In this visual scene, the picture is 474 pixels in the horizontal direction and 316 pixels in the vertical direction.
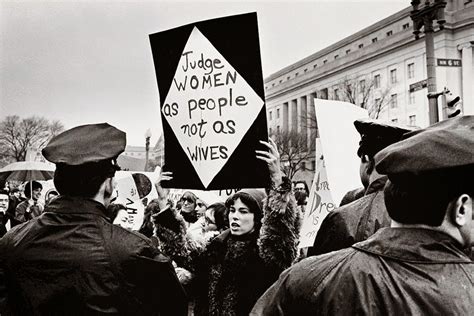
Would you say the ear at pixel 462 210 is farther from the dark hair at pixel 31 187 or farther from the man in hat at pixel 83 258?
the dark hair at pixel 31 187

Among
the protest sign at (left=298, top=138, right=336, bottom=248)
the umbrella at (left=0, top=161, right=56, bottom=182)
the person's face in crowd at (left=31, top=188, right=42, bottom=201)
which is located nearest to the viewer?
the protest sign at (left=298, top=138, right=336, bottom=248)

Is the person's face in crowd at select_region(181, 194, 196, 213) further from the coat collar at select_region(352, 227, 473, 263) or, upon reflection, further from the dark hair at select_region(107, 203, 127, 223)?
the coat collar at select_region(352, 227, 473, 263)

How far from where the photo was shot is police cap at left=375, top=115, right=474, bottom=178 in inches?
62.1

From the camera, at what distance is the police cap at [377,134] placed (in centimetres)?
303

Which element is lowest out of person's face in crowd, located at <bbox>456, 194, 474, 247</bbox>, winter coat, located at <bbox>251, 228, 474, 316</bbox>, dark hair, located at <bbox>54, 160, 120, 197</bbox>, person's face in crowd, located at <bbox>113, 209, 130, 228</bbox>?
person's face in crowd, located at <bbox>113, 209, 130, 228</bbox>

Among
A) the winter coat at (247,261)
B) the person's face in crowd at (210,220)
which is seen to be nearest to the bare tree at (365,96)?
the person's face in crowd at (210,220)

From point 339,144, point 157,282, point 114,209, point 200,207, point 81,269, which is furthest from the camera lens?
point 200,207

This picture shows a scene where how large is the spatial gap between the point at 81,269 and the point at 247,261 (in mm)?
1629

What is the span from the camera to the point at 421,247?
1613 millimetres

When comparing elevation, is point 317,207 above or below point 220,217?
above

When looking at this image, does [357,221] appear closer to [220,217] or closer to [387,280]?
[387,280]

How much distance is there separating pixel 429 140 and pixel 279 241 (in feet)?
7.05

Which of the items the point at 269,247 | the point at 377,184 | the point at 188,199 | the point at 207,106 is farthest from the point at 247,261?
the point at 188,199

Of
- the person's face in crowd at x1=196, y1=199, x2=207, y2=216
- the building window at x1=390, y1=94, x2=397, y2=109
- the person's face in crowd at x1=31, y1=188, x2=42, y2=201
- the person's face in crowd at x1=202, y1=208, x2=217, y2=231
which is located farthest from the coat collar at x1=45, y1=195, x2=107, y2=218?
the building window at x1=390, y1=94, x2=397, y2=109
